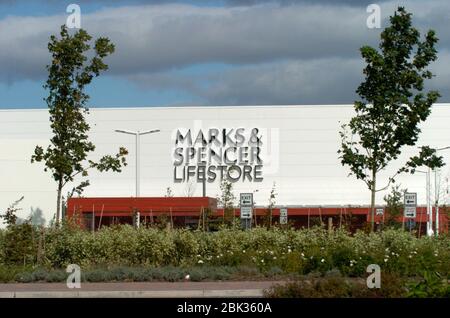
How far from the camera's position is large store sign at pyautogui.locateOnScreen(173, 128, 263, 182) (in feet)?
259

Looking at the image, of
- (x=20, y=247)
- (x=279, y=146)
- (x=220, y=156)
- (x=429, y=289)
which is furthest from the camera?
(x=279, y=146)

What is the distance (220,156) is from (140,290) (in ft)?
193

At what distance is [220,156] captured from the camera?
79125 millimetres

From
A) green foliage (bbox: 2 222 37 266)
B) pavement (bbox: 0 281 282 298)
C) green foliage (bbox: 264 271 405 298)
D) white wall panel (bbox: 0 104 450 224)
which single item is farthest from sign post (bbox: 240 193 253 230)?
white wall panel (bbox: 0 104 450 224)

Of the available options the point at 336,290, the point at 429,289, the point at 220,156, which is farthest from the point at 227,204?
the point at 429,289

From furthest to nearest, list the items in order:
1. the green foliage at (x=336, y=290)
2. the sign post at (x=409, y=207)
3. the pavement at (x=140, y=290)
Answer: the sign post at (x=409, y=207) < the pavement at (x=140, y=290) < the green foliage at (x=336, y=290)

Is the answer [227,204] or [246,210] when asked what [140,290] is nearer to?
[246,210]

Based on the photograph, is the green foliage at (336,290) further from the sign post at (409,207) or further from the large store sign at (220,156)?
the large store sign at (220,156)

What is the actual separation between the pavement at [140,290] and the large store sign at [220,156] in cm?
5647

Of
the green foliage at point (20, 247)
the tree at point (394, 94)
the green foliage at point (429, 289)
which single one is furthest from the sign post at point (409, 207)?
the green foliage at point (429, 289)

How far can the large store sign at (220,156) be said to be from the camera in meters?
79.1

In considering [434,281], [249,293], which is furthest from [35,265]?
[434,281]

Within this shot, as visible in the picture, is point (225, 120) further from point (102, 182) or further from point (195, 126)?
point (102, 182)

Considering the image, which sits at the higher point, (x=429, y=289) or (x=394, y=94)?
(x=394, y=94)
